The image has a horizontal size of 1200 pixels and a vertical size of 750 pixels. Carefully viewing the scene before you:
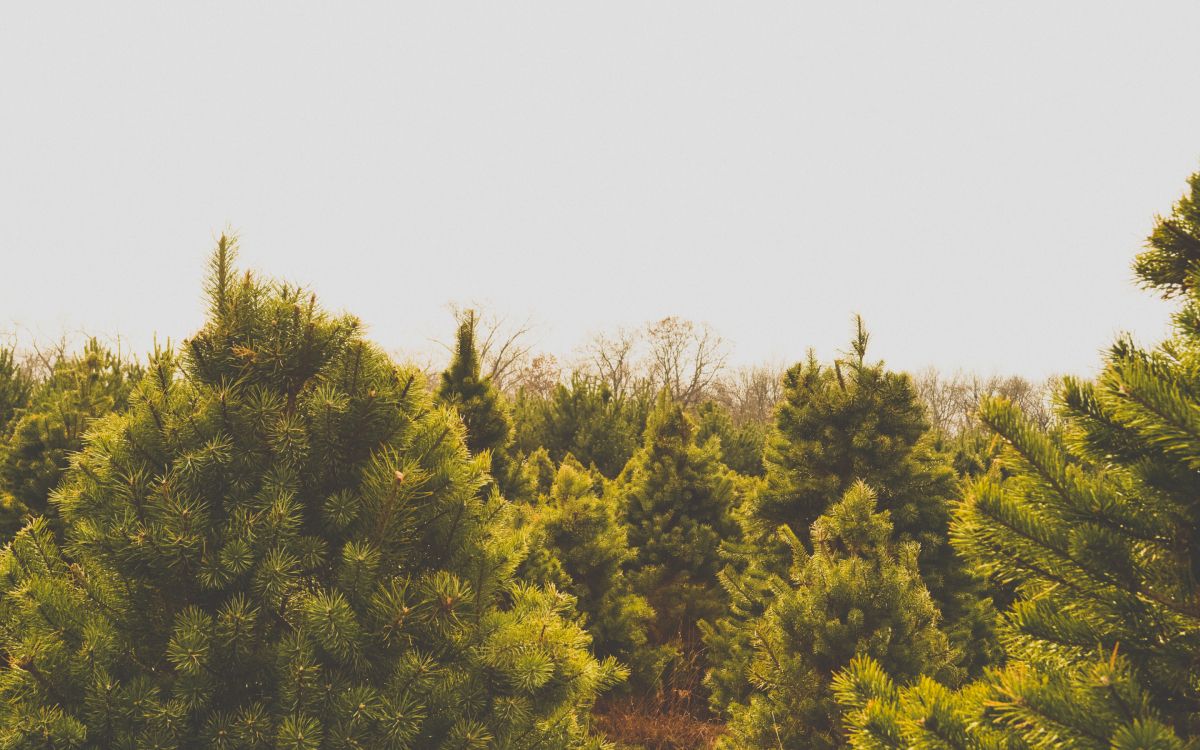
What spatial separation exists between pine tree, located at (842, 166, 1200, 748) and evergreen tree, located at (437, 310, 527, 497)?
6.93 m

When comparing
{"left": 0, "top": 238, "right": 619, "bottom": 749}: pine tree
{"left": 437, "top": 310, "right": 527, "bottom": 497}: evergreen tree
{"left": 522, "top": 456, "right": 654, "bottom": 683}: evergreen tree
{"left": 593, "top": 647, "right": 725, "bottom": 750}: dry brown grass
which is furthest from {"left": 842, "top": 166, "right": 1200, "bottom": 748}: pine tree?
{"left": 437, "top": 310, "right": 527, "bottom": 497}: evergreen tree

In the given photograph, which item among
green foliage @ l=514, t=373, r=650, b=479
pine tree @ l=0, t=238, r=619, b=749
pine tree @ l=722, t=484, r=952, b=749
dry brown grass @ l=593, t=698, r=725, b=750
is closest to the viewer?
pine tree @ l=0, t=238, r=619, b=749

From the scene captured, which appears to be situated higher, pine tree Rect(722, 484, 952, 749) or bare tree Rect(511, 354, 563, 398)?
bare tree Rect(511, 354, 563, 398)

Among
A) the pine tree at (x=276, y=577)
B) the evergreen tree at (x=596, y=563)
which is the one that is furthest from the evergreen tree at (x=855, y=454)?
the pine tree at (x=276, y=577)

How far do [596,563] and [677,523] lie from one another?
198 cm

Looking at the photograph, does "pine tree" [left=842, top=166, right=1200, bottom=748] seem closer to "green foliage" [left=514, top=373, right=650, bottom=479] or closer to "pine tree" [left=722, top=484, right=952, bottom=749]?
"pine tree" [left=722, top=484, right=952, bottom=749]

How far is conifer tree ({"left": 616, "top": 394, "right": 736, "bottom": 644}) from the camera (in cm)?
908

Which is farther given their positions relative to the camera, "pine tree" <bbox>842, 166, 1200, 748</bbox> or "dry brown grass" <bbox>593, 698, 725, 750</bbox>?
"dry brown grass" <bbox>593, 698, 725, 750</bbox>

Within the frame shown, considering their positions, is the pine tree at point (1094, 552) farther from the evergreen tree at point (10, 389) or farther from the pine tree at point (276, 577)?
the evergreen tree at point (10, 389)

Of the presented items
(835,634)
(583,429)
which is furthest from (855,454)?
(583,429)

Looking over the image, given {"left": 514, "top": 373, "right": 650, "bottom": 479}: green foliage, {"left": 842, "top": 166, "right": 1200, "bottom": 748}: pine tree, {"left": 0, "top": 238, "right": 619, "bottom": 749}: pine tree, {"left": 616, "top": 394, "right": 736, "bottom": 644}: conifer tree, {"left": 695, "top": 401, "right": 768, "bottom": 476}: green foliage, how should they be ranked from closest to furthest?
{"left": 842, "top": 166, "right": 1200, "bottom": 748}: pine tree
{"left": 0, "top": 238, "right": 619, "bottom": 749}: pine tree
{"left": 616, "top": 394, "right": 736, "bottom": 644}: conifer tree
{"left": 514, "top": 373, "right": 650, "bottom": 479}: green foliage
{"left": 695, "top": 401, "right": 768, "bottom": 476}: green foliage

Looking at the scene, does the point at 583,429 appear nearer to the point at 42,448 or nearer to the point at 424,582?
the point at 42,448

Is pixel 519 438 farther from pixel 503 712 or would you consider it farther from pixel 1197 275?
pixel 1197 275

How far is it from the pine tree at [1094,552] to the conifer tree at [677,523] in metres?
7.51
